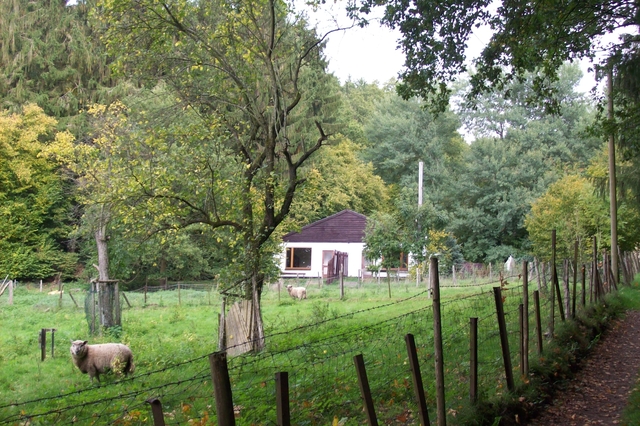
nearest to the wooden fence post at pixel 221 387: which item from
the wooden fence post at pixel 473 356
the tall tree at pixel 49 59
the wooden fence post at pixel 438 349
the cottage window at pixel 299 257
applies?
the wooden fence post at pixel 438 349

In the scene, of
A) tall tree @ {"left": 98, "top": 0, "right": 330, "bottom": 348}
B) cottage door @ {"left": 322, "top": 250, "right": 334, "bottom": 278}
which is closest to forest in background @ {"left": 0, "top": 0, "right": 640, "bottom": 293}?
tall tree @ {"left": 98, "top": 0, "right": 330, "bottom": 348}

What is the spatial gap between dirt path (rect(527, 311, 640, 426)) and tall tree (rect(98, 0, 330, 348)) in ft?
21.1

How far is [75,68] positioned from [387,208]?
28.5 metres

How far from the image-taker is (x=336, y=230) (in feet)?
149

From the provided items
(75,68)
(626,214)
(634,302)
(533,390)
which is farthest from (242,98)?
(75,68)

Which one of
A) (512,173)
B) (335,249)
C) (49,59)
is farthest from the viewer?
(512,173)

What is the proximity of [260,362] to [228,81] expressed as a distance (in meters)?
6.73

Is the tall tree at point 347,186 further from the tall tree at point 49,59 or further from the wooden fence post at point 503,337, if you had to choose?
the wooden fence post at point 503,337

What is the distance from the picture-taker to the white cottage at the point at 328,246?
4462 centimetres

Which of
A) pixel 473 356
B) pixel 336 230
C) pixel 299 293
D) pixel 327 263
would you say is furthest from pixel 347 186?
pixel 473 356

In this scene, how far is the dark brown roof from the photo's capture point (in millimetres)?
44875

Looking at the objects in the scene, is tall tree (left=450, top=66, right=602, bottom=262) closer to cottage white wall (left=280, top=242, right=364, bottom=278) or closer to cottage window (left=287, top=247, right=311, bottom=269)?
cottage white wall (left=280, top=242, right=364, bottom=278)

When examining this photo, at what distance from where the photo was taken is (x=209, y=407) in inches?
330

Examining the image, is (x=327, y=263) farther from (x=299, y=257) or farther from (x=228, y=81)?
(x=228, y=81)
